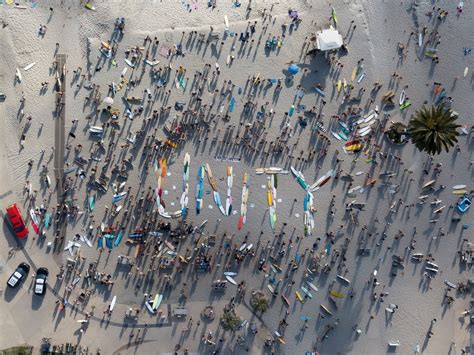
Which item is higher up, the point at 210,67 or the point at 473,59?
the point at 473,59

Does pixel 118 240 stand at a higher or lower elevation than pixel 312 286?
lower

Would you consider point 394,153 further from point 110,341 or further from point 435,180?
point 110,341

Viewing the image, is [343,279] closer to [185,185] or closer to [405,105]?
[185,185]

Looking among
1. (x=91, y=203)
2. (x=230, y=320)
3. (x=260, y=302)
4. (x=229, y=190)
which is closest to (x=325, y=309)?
(x=260, y=302)

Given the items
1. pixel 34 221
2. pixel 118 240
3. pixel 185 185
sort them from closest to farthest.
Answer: pixel 34 221 → pixel 118 240 → pixel 185 185

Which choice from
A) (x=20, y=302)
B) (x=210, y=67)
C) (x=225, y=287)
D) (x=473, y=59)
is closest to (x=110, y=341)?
(x=20, y=302)

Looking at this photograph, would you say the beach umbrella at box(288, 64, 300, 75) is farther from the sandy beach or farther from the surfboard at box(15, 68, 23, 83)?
the surfboard at box(15, 68, 23, 83)

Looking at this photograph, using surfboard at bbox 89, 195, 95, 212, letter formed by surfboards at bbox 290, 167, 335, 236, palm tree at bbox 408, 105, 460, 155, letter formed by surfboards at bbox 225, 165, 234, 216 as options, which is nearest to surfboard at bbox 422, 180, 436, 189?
palm tree at bbox 408, 105, 460, 155
